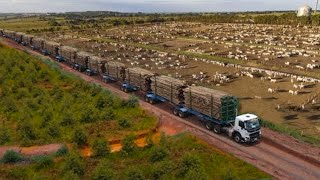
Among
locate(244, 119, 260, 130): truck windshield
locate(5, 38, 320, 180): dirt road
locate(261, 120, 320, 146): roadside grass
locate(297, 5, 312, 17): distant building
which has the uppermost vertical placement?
locate(297, 5, 312, 17): distant building

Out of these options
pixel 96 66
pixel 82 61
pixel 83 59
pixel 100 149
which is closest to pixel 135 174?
pixel 100 149

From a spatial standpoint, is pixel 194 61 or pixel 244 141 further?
pixel 194 61

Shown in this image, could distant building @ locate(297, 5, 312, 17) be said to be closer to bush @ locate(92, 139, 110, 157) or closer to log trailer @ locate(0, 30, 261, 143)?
log trailer @ locate(0, 30, 261, 143)

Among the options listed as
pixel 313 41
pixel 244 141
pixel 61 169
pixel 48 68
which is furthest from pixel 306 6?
pixel 61 169

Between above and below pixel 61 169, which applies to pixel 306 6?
above

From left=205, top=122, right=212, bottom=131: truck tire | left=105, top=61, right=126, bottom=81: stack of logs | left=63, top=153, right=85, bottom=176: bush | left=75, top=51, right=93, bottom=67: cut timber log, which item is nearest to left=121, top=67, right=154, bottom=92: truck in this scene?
left=105, top=61, right=126, bottom=81: stack of logs

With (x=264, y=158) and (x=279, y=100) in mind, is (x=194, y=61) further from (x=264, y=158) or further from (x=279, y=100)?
(x=264, y=158)
